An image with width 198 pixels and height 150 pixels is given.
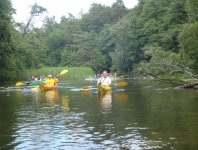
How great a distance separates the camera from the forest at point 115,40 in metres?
36.5

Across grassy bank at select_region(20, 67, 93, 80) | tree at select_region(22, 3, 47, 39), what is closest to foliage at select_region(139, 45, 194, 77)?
grassy bank at select_region(20, 67, 93, 80)

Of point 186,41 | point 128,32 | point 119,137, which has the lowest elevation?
point 119,137

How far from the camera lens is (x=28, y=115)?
14.7 metres

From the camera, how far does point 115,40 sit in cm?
7231

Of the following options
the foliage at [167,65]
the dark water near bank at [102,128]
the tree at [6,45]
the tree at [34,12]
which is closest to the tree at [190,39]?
the foliage at [167,65]

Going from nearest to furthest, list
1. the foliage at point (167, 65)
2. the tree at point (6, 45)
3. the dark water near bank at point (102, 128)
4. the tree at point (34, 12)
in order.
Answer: the dark water near bank at point (102, 128) < the foliage at point (167, 65) < the tree at point (6, 45) < the tree at point (34, 12)

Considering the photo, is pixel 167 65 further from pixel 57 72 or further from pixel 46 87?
pixel 57 72

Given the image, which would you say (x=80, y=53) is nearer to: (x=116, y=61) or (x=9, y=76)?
(x=116, y=61)

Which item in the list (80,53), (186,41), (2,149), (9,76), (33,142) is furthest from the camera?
(80,53)

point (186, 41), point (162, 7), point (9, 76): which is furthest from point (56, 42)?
point (186, 41)

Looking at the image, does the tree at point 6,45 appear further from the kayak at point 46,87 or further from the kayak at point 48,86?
the kayak at point 46,87

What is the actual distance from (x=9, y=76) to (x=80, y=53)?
33342 mm

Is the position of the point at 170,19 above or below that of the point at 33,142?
above

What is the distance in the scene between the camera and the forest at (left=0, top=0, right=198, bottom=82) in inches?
1438
